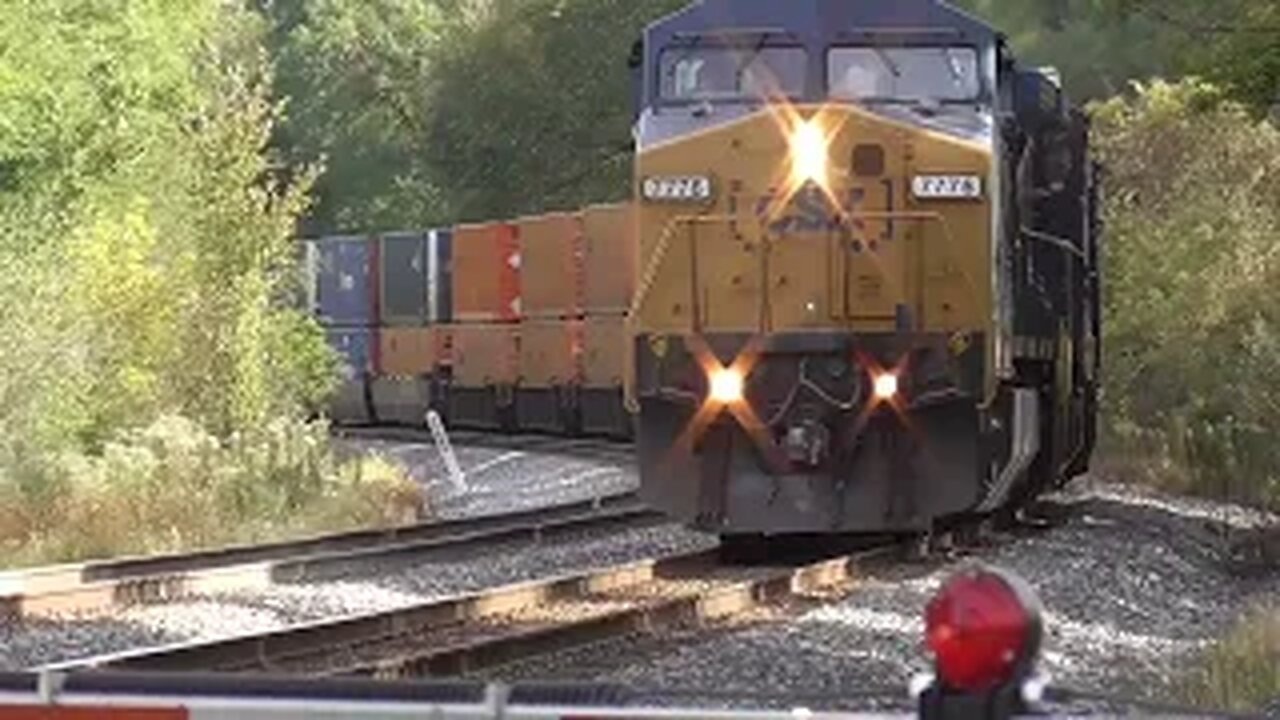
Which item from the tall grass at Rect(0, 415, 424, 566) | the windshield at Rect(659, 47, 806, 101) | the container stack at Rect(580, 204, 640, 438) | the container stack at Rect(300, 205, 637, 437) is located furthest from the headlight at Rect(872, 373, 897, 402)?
the container stack at Rect(580, 204, 640, 438)

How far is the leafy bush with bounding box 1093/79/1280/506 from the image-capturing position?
24.2 m

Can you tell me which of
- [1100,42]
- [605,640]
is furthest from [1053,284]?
[1100,42]

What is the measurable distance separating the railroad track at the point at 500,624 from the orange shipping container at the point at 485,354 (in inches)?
708

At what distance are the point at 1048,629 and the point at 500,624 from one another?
2802 mm

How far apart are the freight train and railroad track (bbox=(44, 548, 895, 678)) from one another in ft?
1.74

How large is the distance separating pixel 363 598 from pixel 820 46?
4.46 m

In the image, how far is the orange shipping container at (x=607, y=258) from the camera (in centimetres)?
2783

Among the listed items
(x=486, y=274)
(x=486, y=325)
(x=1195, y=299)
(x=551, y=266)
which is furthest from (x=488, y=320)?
(x=1195, y=299)

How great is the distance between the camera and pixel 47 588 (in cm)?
1329

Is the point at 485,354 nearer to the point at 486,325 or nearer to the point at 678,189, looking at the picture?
the point at 486,325

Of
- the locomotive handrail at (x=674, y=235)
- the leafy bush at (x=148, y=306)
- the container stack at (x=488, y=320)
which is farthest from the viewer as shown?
the container stack at (x=488, y=320)

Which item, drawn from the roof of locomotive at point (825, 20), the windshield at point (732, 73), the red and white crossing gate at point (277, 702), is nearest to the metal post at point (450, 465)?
the windshield at point (732, 73)

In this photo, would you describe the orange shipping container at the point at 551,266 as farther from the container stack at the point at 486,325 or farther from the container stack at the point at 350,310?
the container stack at the point at 350,310

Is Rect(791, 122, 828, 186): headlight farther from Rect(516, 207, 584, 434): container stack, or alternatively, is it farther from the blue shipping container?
the blue shipping container
